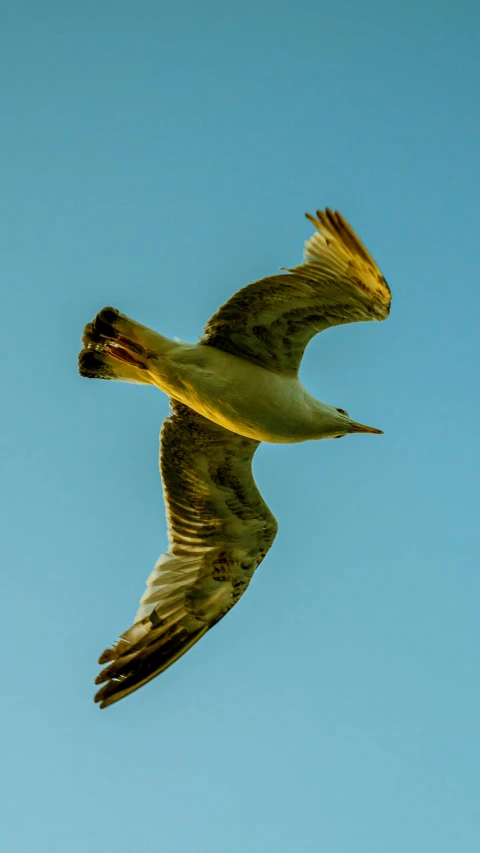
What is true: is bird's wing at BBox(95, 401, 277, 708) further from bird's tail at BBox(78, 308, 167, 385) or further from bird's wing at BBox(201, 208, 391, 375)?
bird's wing at BBox(201, 208, 391, 375)

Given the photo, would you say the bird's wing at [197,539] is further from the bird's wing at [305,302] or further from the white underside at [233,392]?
the bird's wing at [305,302]

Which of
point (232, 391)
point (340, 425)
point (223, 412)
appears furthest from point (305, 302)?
point (340, 425)

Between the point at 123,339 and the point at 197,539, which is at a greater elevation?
the point at 123,339

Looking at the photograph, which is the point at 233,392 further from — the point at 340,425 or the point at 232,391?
the point at 340,425

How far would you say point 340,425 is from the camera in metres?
9.18

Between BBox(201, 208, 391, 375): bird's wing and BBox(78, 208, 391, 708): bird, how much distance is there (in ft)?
0.04

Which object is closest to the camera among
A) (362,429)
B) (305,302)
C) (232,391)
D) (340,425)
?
(305,302)

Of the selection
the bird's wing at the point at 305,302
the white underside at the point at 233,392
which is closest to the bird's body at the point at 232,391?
the white underside at the point at 233,392

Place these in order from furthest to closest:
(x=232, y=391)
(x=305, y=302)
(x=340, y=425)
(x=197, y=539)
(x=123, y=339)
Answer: (x=197, y=539) → (x=340, y=425) → (x=123, y=339) → (x=232, y=391) → (x=305, y=302)

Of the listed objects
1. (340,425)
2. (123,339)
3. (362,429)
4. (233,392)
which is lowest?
(123,339)

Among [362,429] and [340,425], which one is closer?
[340,425]

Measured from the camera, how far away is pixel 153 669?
937cm

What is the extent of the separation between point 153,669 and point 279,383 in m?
3.18

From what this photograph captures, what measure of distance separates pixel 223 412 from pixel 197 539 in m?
1.97
